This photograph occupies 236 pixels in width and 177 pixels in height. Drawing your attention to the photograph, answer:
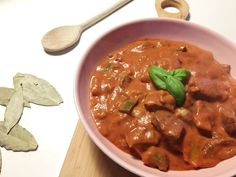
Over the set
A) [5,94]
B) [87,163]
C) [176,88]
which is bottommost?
[87,163]

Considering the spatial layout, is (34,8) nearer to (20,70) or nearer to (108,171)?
(20,70)

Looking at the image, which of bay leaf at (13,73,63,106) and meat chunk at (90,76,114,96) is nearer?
meat chunk at (90,76,114,96)

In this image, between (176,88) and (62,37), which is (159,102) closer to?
(176,88)

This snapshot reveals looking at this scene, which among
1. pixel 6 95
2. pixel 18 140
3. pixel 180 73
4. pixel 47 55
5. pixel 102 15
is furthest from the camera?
pixel 102 15

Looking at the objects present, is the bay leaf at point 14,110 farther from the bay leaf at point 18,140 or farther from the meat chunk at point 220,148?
the meat chunk at point 220,148

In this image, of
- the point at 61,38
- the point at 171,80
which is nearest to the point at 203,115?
the point at 171,80

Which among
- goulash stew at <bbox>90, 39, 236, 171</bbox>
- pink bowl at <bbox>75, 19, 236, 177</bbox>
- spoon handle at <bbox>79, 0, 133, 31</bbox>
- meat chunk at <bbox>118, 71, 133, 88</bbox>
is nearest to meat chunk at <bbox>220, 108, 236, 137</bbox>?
goulash stew at <bbox>90, 39, 236, 171</bbox>

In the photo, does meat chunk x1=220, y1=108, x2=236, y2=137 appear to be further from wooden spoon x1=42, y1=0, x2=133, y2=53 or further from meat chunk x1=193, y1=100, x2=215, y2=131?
wooden spoon x1=42, y1=0, x2=133, y2=53

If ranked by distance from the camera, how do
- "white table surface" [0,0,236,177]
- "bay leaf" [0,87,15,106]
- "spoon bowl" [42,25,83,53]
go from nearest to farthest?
"white table surface" [0,0,236,177] < "bay leaf" [0,87,15,106] < "spoon bowl" [42,25,83,53]
